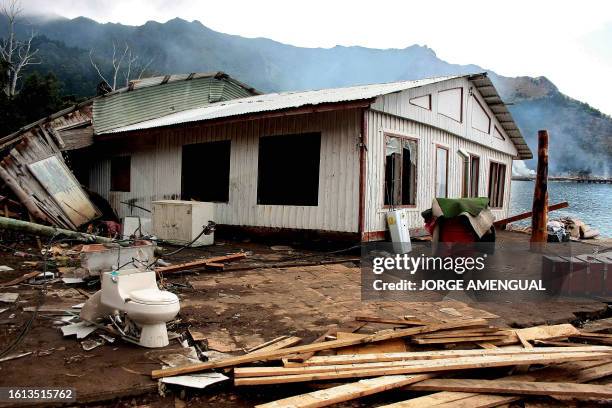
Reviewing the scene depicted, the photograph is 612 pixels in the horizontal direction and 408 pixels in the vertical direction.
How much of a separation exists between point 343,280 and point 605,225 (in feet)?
72.2

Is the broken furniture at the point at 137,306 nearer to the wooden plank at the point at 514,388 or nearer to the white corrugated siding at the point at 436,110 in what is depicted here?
the wooden plank at the point at 514,388

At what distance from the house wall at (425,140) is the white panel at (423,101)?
28 mm

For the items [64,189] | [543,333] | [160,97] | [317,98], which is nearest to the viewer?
[543,333]

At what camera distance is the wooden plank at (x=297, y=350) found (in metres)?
3.28

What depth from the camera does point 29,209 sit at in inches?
459

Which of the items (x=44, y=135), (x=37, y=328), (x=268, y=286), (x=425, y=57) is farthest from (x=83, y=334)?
(x=425, y=57)

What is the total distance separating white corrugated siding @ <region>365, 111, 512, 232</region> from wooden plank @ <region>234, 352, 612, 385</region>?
6518mm

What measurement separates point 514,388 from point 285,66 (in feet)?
560

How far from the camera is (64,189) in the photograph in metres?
13.0

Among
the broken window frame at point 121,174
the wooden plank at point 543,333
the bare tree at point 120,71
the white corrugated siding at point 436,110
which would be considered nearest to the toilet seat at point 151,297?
the wooden plank at point 543,333

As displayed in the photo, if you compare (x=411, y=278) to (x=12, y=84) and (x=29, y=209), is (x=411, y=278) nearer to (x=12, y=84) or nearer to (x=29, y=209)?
(x=29, y=209)

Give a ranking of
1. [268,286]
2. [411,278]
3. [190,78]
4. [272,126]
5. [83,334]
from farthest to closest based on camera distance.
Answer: [190,78]
[272,126]
[411,278]
[268,286]
[83,334]

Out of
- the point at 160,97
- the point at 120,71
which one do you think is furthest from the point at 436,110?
the point at 120,71

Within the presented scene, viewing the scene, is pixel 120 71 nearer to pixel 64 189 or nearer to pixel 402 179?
pixel 64 189
